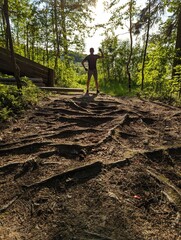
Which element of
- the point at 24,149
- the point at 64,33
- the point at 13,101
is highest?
the point at 64,33

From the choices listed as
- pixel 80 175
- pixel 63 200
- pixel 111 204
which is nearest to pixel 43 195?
pixel 63 200

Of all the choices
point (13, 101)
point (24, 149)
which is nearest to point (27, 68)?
point (13, 101)

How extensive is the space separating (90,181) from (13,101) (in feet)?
14.5

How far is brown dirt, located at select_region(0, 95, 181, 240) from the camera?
278 centimetres

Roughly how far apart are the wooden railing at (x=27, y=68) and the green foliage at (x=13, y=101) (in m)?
4.53

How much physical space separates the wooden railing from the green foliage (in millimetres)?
4528

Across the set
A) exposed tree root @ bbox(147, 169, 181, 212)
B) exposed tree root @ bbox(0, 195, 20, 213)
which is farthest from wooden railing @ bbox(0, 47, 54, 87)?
exposed tree root @ bbox(147, 169, 181, 212)

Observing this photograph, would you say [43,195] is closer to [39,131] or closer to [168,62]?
[39,131]

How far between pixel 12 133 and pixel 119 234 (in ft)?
12.4

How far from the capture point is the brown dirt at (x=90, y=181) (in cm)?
278

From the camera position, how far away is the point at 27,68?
511 inches

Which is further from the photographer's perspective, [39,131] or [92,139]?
[39,131]

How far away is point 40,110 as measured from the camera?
741 cm

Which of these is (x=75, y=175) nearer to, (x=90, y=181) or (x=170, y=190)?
(x=90, y=181)
